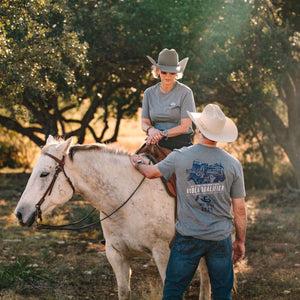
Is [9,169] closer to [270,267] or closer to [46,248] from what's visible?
[46,248]

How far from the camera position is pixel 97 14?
1169 centimetres

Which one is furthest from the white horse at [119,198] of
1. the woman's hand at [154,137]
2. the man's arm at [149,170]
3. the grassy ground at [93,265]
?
the grassy ground at [93,265]

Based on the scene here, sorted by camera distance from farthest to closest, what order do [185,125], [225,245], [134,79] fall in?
[134,79]
[185,125]
[225,245]

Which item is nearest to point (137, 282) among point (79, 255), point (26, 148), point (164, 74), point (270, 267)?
point (79, 255)

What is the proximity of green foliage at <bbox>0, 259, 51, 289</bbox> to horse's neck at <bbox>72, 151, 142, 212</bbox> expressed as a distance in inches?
110

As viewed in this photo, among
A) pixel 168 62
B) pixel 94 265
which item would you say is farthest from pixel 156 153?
pixel 94 265

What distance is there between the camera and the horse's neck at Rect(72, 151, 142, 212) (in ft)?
14.8

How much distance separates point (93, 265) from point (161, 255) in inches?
147

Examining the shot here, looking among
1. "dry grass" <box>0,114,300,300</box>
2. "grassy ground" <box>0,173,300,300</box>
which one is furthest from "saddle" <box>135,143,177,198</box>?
"grassy ground" <box>0,173,300,300</box>

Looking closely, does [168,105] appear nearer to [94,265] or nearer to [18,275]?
[18,275]

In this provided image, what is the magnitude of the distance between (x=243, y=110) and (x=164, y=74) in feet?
33.2

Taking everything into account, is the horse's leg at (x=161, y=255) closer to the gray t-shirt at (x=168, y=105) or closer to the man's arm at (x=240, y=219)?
the man's arm at (x=240, y=219)

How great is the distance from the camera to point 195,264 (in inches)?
140

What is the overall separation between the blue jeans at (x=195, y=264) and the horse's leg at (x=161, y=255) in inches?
37.6
